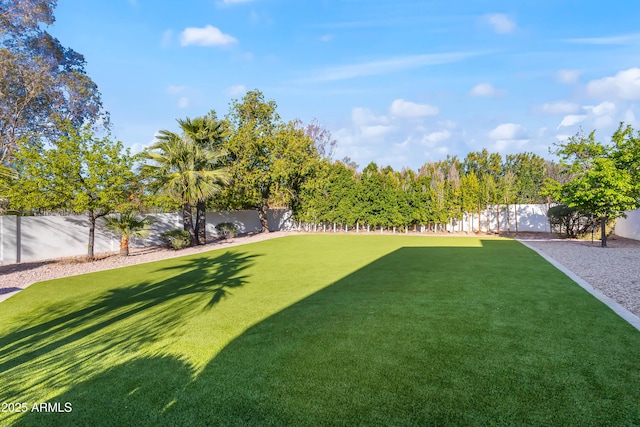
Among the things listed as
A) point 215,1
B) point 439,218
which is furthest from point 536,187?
point 215,1

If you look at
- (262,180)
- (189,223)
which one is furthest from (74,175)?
(262,180)

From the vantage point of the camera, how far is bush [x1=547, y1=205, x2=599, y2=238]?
1510 cm

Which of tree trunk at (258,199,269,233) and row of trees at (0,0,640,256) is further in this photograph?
tree trunk at (258,199,269,233)

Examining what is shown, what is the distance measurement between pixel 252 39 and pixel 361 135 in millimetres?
20533

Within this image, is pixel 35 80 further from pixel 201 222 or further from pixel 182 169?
pixel 201 222

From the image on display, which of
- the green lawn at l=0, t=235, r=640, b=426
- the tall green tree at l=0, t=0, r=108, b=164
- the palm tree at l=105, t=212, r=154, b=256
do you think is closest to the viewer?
the green lawn at l=0, t=235, r=640, b=426

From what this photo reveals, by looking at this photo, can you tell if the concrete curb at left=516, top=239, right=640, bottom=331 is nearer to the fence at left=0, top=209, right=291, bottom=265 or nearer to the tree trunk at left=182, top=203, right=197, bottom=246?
the tree trunk at left=182, top=203, right=197, bottom=246

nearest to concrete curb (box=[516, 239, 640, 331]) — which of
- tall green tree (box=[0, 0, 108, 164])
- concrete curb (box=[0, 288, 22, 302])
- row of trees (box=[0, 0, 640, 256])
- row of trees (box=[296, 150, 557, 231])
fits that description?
row of trees (box=[0, 0, 640, 256])

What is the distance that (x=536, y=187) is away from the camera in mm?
26266

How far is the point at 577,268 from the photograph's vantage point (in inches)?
305

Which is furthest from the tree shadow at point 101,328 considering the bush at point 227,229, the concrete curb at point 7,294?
the bush at point 227,229

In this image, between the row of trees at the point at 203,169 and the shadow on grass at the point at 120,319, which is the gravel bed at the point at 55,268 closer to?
the row of trees at the point at 203,169

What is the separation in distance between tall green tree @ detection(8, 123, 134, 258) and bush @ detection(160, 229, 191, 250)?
2647 mm

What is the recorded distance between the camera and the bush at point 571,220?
15102mm
